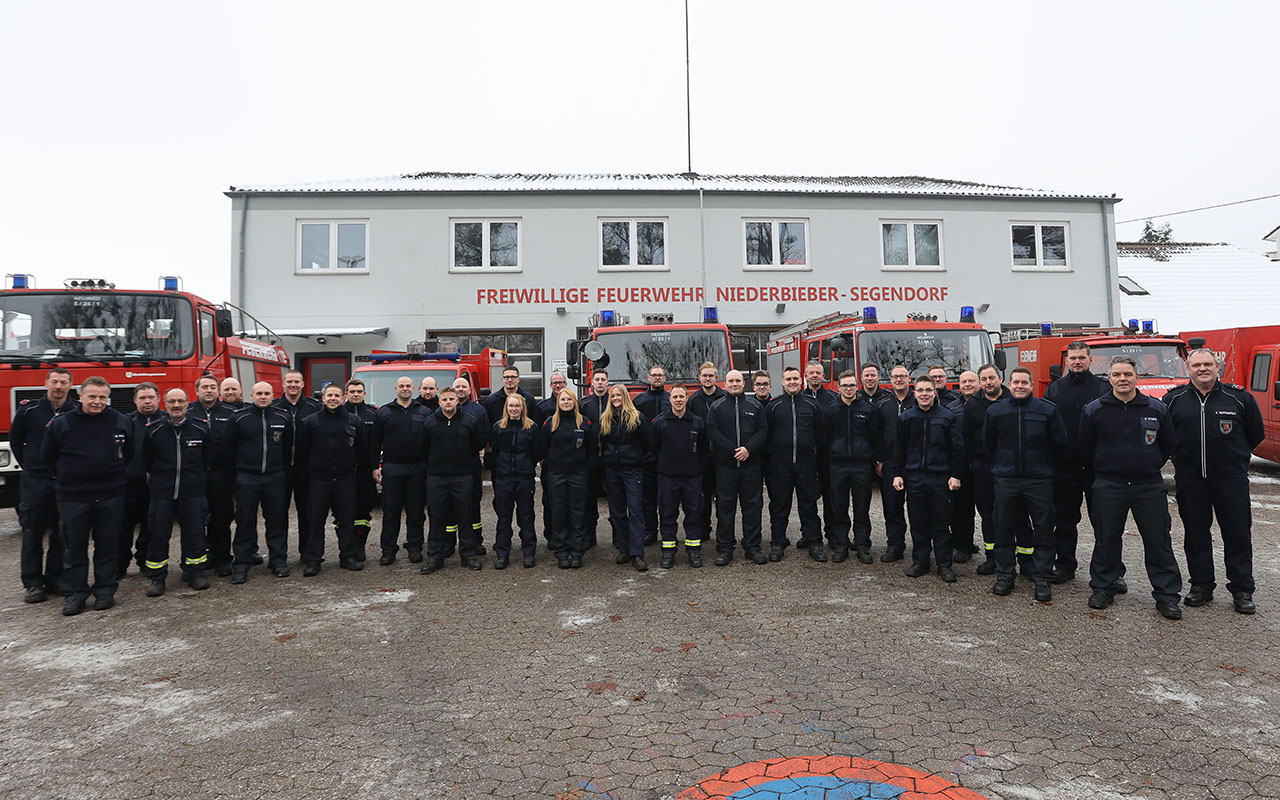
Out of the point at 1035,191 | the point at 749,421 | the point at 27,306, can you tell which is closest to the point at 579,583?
the point at 749,421

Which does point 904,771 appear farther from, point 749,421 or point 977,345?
point 977,345

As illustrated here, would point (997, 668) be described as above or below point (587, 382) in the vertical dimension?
below

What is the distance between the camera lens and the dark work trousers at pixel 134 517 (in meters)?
6.55

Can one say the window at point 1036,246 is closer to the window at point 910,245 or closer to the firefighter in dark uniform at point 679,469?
the window at point 910,245

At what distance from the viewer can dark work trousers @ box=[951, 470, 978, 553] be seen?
672 cm

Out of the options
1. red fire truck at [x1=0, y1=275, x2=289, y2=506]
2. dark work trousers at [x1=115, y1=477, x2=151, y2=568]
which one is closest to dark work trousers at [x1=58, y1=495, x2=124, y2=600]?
dark work trousers at [x1=115, y1=477, x2=151, y2=568]

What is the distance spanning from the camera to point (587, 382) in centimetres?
1009

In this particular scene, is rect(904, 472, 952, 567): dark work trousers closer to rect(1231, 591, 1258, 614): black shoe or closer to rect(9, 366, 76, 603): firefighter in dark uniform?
rect(1231, 591, 1258, 614): black shoe

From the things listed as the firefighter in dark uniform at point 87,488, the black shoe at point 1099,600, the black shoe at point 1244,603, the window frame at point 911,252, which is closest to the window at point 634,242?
the window frame at point 911,252

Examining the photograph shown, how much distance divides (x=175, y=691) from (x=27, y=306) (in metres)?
6.66

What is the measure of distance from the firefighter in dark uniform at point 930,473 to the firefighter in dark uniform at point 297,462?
5.40 meters

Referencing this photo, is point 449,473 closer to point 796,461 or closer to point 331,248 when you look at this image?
point 796,461

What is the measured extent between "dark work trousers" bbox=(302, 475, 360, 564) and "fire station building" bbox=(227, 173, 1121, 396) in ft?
38.5

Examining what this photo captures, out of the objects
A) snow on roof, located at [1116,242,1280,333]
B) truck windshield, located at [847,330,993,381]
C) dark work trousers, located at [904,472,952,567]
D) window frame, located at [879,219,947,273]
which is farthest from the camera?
snow on roof, located at [1116,242,1280,333]
